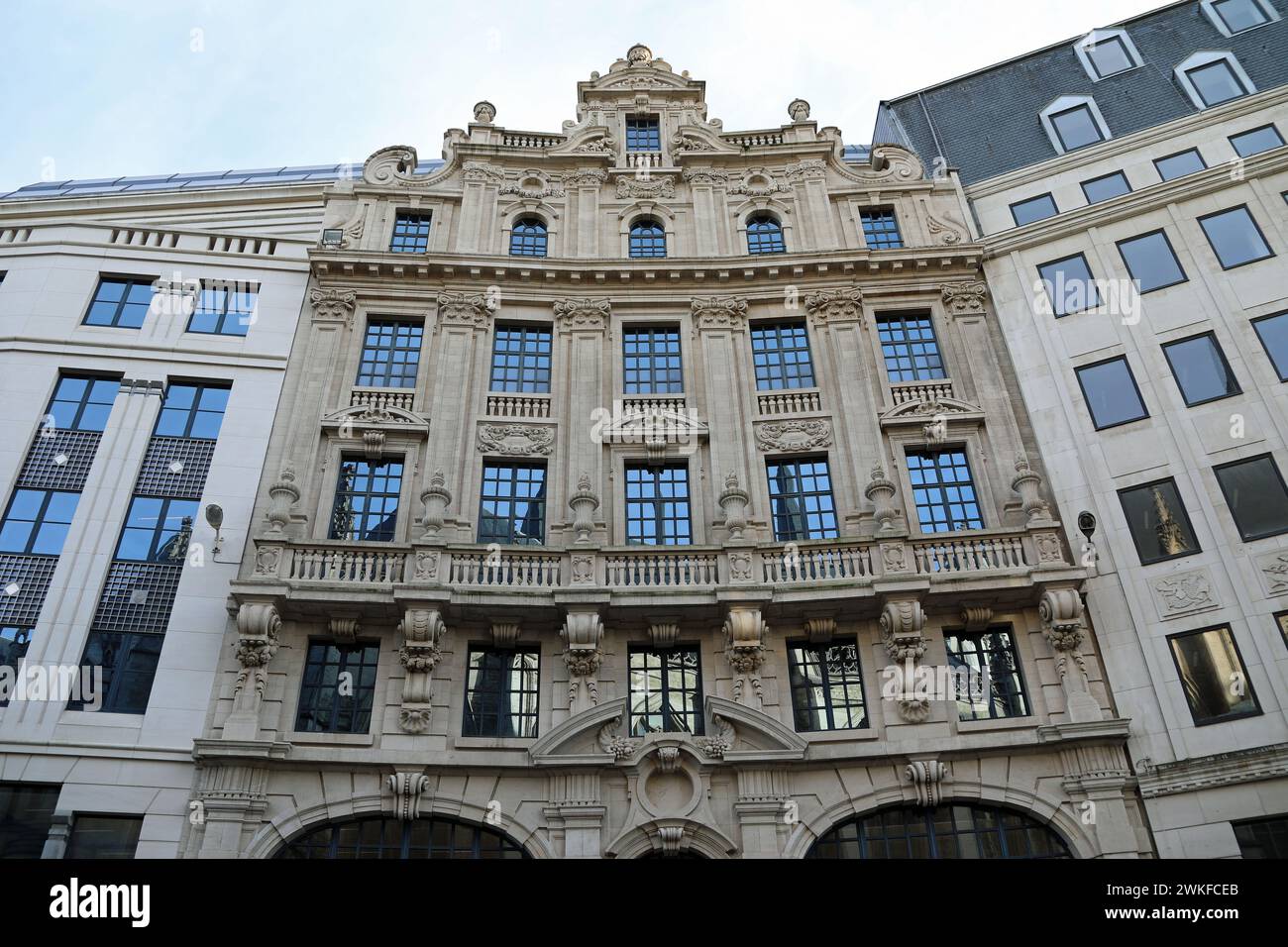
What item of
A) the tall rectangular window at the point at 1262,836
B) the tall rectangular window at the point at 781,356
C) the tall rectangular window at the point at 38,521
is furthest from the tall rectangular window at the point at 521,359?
the tall rectangular window at the point at 1262,836

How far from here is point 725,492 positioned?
21.4 m

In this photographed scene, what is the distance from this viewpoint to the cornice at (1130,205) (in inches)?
935

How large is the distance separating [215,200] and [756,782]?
22272 mm

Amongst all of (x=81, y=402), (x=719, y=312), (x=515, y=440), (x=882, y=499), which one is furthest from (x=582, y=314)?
(x=81, y=402)

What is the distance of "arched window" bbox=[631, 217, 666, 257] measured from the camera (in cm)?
2717

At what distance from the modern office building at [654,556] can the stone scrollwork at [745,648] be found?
0.07 meters

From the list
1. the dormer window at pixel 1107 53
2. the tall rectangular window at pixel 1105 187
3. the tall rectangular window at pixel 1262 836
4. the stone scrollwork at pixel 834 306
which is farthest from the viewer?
the dormer window at pixel 1107 53

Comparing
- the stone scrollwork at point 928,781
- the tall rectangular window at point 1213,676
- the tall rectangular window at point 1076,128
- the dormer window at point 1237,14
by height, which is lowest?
the stone scrollwork at point 928,781

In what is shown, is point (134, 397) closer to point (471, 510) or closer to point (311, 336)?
point (311, 336)

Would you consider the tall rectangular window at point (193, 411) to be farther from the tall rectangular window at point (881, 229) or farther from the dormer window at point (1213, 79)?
the dormer window at point (1213, 79)

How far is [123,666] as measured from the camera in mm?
19266

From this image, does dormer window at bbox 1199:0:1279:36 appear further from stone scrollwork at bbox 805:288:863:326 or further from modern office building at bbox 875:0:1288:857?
stone scrollwork at bbox 805:288:863:326

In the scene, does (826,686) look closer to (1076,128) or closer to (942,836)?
(942,836)
